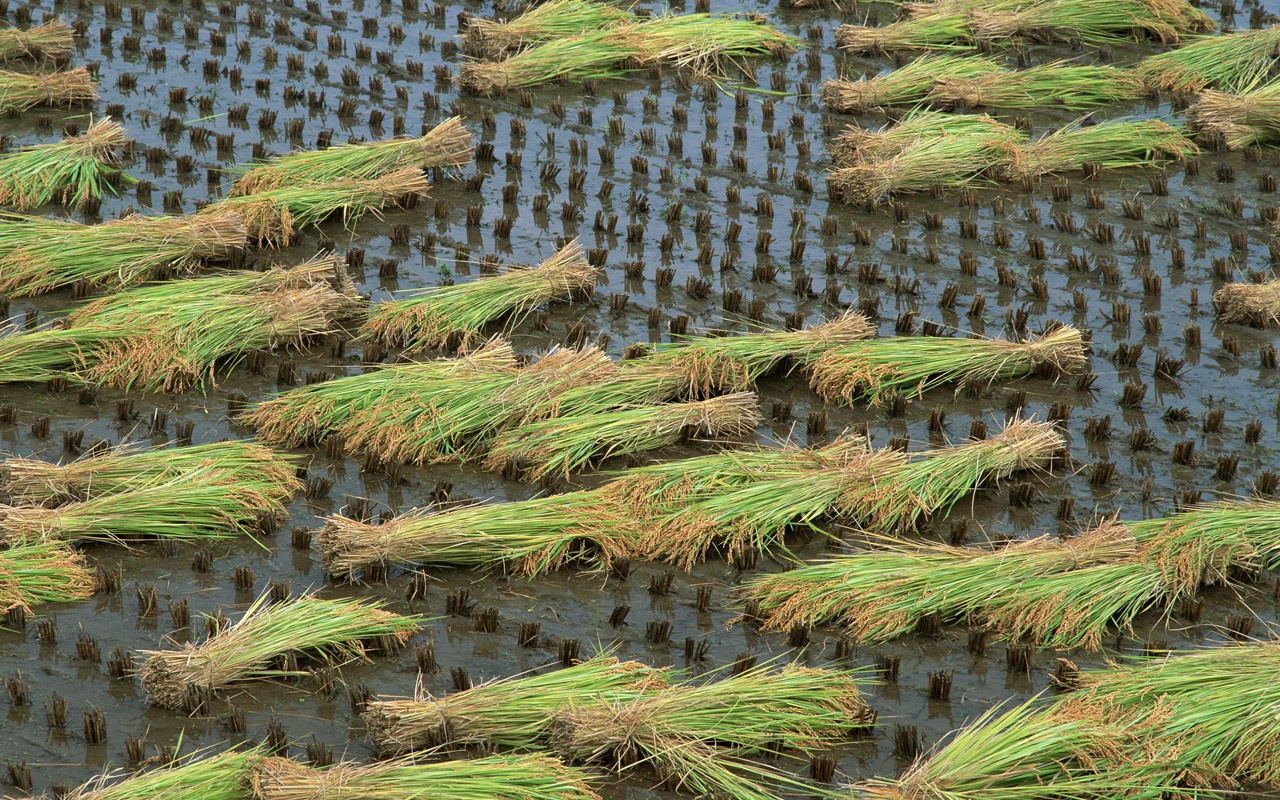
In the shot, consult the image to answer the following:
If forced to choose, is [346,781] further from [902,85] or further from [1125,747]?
[902,85]

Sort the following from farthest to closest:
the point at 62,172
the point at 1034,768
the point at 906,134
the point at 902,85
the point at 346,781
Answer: the point at 902,85 → the point at 906,134 → the point at 62,172 → the point at 1034,768 → the point at 346,781

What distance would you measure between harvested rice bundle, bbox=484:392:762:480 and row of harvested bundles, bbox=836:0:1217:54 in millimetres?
4652

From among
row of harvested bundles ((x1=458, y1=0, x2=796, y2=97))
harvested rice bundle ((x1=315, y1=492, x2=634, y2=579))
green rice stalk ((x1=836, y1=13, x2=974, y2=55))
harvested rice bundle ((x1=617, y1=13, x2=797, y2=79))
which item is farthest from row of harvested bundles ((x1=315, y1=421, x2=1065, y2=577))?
green rice stalk ((x1=836, y1=13, x2=974, y2=55))

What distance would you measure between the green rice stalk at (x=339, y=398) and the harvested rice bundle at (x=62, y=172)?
253 cm

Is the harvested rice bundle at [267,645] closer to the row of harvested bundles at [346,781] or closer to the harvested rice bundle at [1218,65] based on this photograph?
the row of harvested bundles at [346,781]

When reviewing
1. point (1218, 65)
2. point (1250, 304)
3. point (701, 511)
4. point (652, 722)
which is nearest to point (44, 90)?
point (701, 511)

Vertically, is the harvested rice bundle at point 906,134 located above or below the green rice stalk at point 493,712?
above

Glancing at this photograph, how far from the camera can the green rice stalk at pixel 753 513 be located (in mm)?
5262

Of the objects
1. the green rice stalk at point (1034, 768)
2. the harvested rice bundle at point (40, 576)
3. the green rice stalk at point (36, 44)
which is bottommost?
the green rice stalk at point (1034, 768)

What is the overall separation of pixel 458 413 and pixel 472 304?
98 cm

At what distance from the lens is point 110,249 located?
706cm

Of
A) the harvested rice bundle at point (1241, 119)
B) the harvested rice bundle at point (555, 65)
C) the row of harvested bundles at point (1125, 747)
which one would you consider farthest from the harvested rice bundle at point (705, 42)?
the row of harvested bundles at point (1125, 747)

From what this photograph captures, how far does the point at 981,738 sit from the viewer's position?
423cm

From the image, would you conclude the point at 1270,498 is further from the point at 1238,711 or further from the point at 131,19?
the point at 131,19
